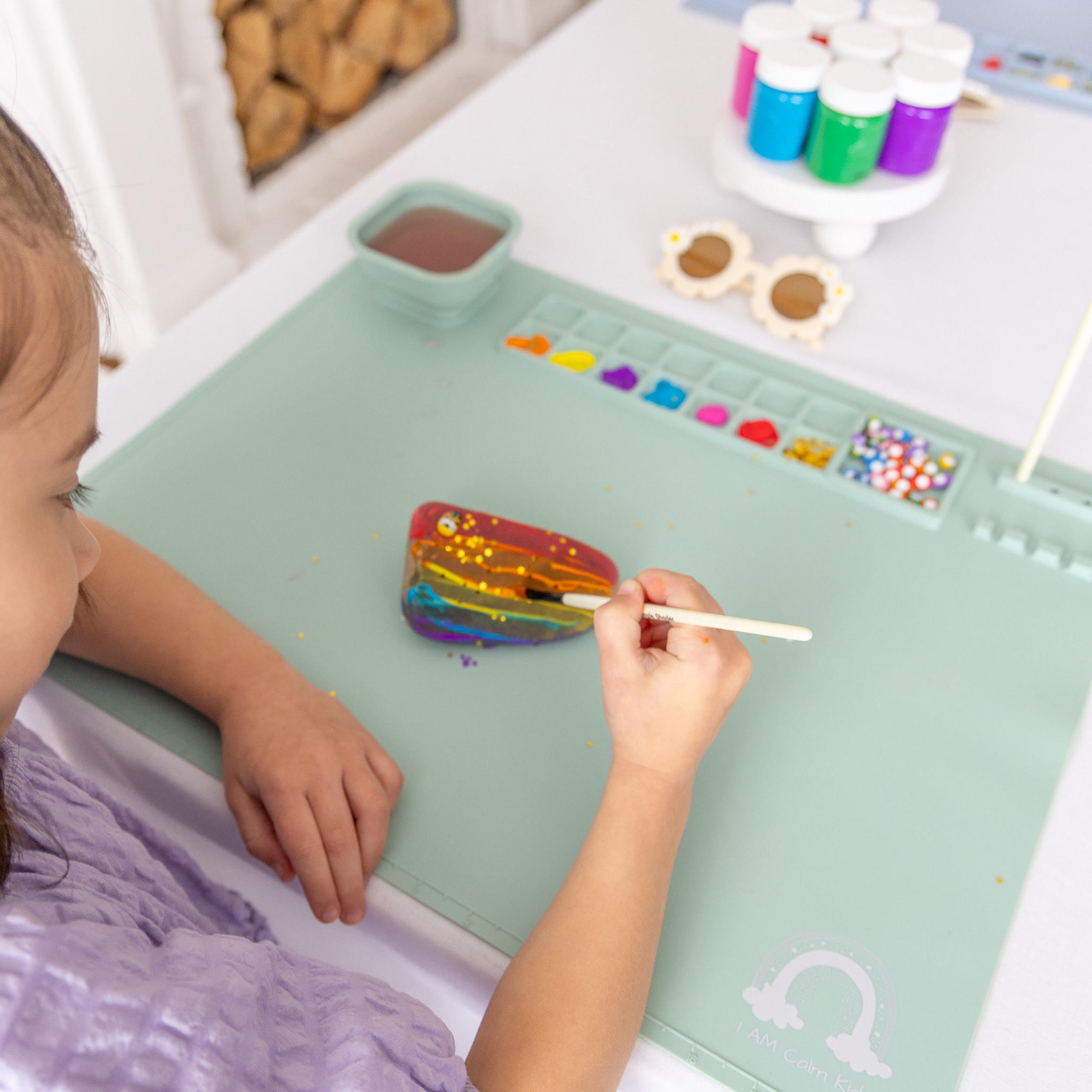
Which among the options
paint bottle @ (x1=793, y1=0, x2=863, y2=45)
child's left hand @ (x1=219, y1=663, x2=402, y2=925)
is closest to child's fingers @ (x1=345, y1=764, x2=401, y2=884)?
child's left hand @ (x1=219, y1=663, x2=402, y2=925)

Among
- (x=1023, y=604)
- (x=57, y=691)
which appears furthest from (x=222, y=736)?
(x=1023, y=604)

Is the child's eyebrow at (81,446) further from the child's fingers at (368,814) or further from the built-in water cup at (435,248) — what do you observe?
the built-in water cup at (435,248)

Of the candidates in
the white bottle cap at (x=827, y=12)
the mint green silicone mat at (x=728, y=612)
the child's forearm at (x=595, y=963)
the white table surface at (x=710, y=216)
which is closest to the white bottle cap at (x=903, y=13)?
the white bottle cap at (x=827, y=12)

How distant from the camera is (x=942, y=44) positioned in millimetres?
759

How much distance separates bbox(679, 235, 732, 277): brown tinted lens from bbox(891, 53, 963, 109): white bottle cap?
0.17m

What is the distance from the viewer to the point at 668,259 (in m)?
0.83

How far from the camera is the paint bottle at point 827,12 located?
0.80 m

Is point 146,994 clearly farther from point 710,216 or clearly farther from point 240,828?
point 710,216

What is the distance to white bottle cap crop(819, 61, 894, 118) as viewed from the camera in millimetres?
725

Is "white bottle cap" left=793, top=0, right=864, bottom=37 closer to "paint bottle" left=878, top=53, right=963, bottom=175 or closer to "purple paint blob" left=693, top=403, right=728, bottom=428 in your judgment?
"paint bottle" left=878, top=53, right=963, bottom=175

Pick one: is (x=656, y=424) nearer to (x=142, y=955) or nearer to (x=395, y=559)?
(x=395, y=559)

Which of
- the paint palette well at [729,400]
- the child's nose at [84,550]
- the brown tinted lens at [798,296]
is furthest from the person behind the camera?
the brown tinted lens at [798,296]

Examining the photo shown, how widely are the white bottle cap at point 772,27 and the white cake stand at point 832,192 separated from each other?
7 centimetres

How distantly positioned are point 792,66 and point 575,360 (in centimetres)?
27
